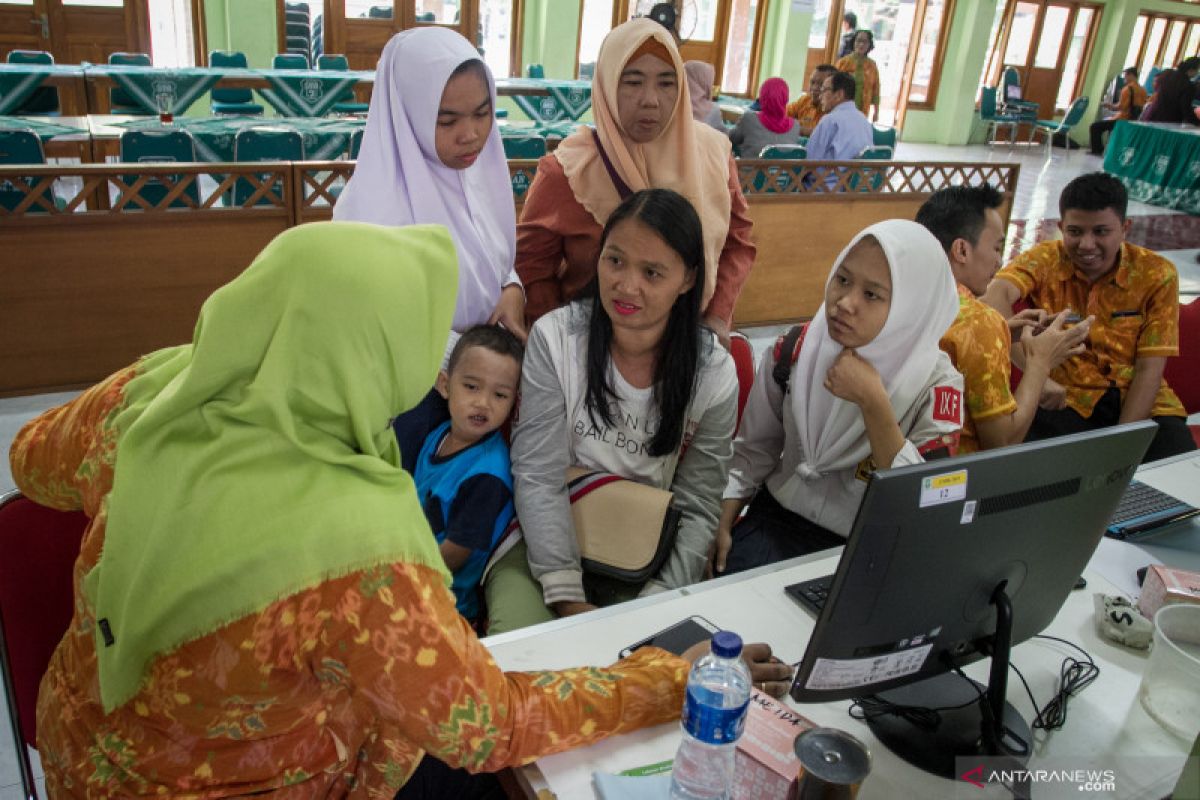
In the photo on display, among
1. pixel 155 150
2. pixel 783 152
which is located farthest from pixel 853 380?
pixel 155 150

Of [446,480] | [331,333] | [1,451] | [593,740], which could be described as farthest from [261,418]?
[1,451]

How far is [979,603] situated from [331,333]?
2.71ft

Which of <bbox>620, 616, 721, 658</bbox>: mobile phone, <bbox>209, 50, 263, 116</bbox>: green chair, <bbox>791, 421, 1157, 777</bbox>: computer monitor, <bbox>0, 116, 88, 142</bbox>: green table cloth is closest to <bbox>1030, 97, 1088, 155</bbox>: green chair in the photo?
<bbox>209, 50, 263, 116</bbox>: green chair

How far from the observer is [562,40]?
9391 millimetres

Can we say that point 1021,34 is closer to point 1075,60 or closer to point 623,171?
point 1075,60

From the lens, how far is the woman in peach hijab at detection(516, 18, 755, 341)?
206cm

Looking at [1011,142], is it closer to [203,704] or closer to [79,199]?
[79,199]

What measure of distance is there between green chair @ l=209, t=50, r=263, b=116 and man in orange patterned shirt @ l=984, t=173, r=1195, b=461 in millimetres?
5883

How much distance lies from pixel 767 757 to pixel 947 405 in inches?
37.0

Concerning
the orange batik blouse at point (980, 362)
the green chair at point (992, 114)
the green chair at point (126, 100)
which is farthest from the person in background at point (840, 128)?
the green chair at point (992, 114)

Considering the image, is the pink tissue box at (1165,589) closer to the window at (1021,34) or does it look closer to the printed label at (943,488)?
the printed label at (943,488)

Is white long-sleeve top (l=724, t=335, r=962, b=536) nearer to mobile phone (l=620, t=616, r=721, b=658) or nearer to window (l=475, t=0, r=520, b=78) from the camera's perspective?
mobile phone (l=620, t=616, r=721, b=658)

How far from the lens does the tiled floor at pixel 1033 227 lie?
289cm

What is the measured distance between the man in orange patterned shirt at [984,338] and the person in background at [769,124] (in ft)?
11.0
